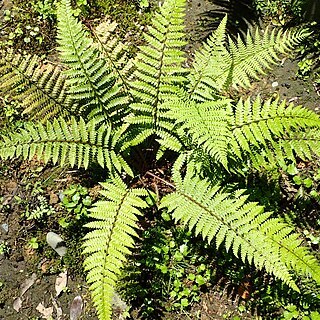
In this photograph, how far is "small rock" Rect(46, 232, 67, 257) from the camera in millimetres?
4715

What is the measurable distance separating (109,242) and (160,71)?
4.96 ft

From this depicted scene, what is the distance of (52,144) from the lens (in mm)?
4000

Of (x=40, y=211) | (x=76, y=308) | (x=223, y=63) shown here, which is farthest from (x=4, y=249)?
(x=223, y=63)

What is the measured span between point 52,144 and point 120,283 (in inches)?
58.5

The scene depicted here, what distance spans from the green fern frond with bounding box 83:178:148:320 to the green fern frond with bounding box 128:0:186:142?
0.65 metres

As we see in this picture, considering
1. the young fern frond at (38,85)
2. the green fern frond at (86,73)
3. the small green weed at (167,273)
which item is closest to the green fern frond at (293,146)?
the small green weed at (167,273)

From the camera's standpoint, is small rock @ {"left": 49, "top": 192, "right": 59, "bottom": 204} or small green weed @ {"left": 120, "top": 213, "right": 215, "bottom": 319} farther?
small rock @ {"left": 49, "top": 192, "right": 59, "bottom": 204}

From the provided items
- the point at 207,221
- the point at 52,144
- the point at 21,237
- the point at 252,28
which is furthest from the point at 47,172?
the point at 252,28

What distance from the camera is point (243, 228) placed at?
379 centimetres

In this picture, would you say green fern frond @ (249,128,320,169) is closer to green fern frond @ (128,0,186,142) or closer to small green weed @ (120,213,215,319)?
green fern frond @ (128,0,186,142)

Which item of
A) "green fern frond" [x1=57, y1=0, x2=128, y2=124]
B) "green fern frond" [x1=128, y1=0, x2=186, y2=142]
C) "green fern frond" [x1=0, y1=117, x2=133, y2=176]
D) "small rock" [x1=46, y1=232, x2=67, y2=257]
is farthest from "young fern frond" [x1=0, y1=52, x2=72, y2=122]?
"small rock" [x1=46, y1=232, x2=67, y2=257]

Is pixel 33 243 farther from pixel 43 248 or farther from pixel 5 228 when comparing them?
pixel 5 228

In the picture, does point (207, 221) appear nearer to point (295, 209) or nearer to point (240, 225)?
point (240, 225)

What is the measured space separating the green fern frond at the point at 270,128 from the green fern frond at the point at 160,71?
2.07 ft
